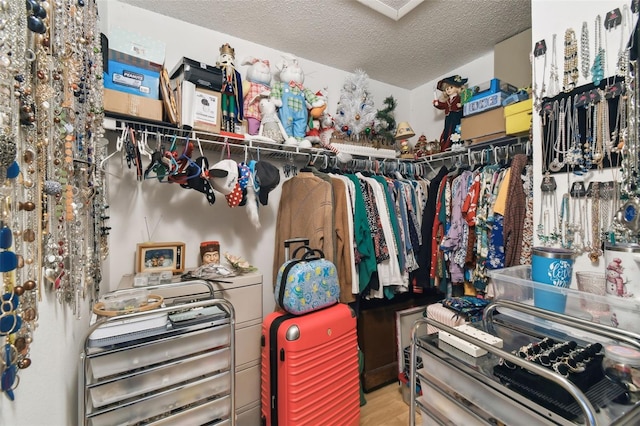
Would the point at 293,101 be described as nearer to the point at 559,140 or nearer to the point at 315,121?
the point at 315,121

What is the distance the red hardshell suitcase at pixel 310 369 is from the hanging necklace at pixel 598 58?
155 cm

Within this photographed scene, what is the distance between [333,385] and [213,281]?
2.75 feet

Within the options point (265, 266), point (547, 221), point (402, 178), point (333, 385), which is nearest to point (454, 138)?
point (402, 178)

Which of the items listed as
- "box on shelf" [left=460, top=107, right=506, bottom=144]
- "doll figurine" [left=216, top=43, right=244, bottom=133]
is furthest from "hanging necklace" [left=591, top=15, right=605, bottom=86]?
"doll figurine" [left=216, top=43, right=244, bottom=133]

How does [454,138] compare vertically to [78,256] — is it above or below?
above

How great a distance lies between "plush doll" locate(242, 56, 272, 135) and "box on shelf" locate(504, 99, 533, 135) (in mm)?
1520

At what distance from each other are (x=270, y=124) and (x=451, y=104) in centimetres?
148

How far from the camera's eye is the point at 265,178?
5.88 feet

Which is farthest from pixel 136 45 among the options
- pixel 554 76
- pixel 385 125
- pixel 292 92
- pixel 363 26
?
pixel 554 76

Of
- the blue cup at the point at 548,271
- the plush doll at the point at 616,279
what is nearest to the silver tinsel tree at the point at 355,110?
the blue cup at the point at 548,271

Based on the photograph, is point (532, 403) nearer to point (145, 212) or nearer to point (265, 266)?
point (265, 266)

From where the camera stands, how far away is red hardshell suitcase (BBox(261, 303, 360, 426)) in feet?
4.66

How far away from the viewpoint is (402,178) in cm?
239

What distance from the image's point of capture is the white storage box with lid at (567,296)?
84 centimetres
